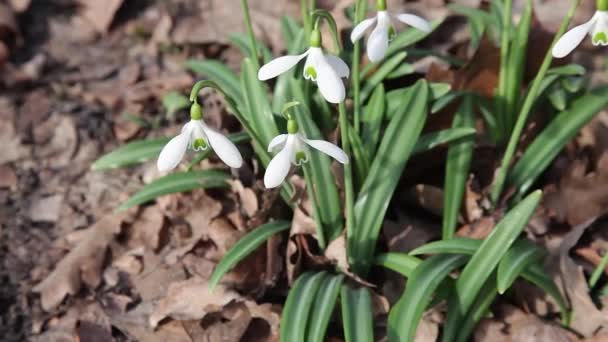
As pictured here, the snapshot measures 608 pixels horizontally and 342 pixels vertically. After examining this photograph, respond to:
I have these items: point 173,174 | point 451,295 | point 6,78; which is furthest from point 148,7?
point 451,295

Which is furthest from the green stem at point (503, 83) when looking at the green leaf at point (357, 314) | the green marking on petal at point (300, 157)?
the green marking on petal at point (300, 157)

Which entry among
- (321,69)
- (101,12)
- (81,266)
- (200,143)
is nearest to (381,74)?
(321,69)

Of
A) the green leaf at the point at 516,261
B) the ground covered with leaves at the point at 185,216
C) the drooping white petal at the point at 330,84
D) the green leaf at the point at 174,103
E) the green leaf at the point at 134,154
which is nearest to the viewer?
the drooping white petal at the point at 330,84

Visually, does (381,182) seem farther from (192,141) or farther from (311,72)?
(192,141)

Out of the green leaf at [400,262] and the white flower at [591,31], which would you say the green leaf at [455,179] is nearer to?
the green leaf at [400,262]

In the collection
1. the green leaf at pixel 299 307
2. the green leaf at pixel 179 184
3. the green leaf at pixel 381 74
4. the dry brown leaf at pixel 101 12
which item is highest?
the dry brown leaf at pixel 101 12

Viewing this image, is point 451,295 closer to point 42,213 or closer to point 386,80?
point 386,80

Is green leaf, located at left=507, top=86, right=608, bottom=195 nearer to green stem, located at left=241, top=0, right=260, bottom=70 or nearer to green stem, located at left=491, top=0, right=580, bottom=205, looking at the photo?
green stem, located at left=491, top=0, right=580, bottom=205


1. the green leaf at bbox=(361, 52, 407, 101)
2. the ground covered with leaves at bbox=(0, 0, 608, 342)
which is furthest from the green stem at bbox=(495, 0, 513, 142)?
the green leaf at bbox=(361, 52, 407, 101)
